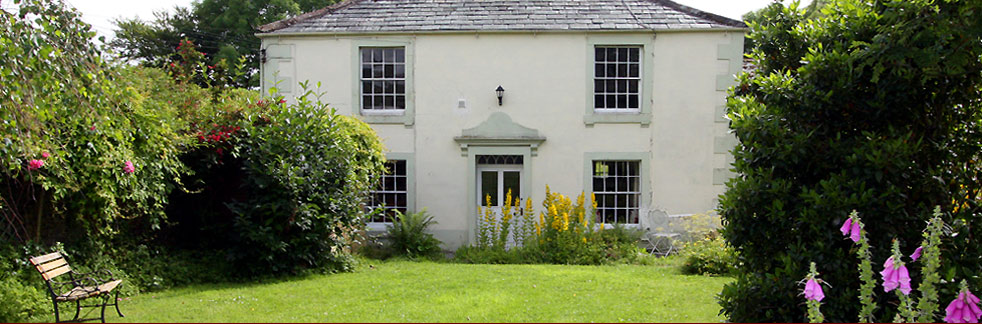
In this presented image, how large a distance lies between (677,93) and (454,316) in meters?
8.15

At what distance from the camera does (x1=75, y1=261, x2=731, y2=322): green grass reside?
22.2 ft

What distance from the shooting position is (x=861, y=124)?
16.3ft

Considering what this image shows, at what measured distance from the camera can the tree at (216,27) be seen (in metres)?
27.1

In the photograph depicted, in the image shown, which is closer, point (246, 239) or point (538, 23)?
point (246, 239)

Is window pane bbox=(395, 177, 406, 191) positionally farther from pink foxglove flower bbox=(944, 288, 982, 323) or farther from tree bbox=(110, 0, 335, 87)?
tree bbox=(110, 0, 335, 87)

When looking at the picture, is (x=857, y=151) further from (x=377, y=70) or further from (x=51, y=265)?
(x=377, y=70)

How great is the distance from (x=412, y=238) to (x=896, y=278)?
374 inches

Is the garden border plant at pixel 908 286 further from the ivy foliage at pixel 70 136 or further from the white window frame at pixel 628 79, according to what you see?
the white window frame at pixel 628 79

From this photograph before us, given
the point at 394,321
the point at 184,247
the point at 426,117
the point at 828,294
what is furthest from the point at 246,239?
the point at 828,294

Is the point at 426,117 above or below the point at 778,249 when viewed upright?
above

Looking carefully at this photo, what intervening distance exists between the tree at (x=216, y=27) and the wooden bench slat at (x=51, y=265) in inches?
808

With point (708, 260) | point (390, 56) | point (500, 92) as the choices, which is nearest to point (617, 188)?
point (500, 92)

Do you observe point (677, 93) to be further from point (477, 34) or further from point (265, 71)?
point (265, 71)

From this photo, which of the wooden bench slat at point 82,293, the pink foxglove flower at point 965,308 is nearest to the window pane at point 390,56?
the wooden bench slat at point 82,293
